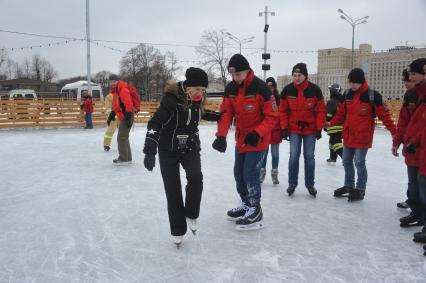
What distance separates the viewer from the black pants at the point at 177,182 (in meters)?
3.15

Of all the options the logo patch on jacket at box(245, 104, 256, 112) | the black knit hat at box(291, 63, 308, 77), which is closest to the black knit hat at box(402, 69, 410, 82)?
the black knit hat at box(291, 63, 308, 77)

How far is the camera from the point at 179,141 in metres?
3.12

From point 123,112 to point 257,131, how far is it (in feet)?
13.0

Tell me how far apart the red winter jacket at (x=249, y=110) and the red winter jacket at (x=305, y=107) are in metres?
1.15

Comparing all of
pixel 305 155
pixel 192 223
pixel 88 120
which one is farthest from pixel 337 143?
pixel 88 120

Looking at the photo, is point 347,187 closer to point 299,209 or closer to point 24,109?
point 299,209

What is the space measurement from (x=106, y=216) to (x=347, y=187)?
2882 mm

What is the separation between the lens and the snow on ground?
9.07 feet

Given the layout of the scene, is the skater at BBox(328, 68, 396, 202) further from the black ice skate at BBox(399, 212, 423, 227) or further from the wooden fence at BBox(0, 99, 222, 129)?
the wooden fence at BBox(0, 99, 222, 129)

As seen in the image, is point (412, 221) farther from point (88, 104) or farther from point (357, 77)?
point (88, 104)

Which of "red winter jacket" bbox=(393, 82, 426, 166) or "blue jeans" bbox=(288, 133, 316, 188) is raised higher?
"red winter jacket" bbox=(393, 82, 426, 166)

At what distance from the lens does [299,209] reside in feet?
14.2

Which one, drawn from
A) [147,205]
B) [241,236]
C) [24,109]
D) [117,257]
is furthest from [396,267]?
[24,109]

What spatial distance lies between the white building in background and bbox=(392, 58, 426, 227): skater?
1605 inches
